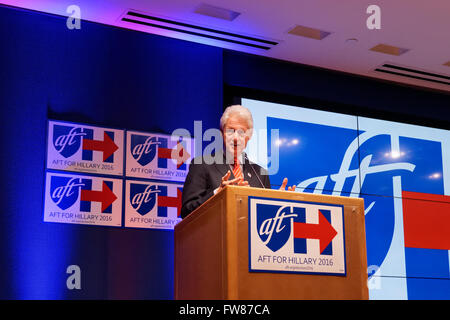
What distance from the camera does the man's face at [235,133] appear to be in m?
2.92

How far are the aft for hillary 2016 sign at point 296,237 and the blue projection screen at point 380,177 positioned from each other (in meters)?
2.49

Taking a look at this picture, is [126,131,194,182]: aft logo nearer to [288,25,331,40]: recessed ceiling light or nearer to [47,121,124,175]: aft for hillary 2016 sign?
[47,121,124,175]: aft for hillary 2016 sign

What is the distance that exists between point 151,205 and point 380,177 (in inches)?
87.5

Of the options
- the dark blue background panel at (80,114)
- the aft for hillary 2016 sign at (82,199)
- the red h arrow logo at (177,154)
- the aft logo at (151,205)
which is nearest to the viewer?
the dark blue background panel at (80,114)

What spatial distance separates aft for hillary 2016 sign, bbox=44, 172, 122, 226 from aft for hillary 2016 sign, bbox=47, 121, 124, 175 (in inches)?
2.8

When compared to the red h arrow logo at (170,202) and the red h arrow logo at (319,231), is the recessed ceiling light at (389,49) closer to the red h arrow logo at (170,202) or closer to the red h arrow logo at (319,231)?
the red h arrow logo at (170,202)

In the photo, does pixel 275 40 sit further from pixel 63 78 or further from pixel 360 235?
pixel 360 235

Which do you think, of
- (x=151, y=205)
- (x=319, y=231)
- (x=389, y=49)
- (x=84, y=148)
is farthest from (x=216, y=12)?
(x=319, y=231)

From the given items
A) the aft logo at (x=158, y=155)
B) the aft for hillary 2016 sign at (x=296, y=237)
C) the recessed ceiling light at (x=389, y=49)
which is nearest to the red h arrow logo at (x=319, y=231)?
the aft for hillary 2016 sign at (x=296, y=237)

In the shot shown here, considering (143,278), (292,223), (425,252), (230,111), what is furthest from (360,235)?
(425,252)

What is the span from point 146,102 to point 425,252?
2.82 metres

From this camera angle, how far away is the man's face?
292 cm

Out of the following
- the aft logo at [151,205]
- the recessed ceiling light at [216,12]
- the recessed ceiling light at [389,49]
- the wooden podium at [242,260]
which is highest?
the recessed ceiling light at [216,12]

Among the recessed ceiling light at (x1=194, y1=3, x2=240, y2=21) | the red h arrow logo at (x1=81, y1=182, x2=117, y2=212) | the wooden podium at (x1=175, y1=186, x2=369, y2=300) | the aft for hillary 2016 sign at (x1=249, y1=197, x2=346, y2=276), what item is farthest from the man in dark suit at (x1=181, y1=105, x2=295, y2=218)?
the recessed ceiling light at (x1=194, y1=3, x2=240, y2=21)
